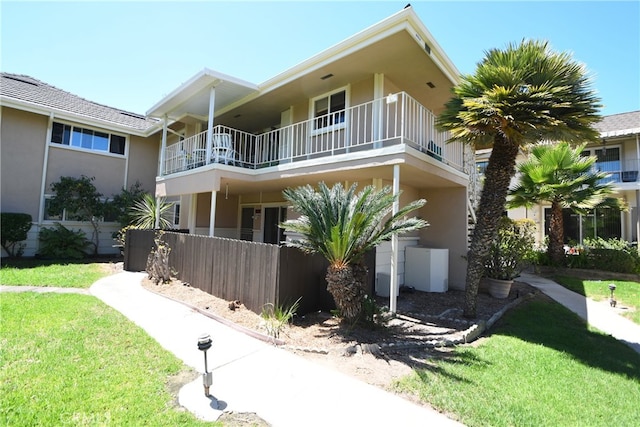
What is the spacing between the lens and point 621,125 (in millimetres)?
16891

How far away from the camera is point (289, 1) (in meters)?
8.52

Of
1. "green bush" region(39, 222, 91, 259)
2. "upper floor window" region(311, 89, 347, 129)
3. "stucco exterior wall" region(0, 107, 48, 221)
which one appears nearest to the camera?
"upper floor window" region(311, 89, 347, 129)

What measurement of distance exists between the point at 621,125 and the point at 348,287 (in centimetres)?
2100

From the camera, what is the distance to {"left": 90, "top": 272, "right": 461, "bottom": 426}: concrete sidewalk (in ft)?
10.8

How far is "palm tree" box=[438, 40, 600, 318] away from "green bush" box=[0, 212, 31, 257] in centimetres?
1711

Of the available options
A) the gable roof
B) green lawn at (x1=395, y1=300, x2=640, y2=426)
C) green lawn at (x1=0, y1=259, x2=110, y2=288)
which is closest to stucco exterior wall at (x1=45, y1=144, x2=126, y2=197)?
green lawn at (x1=0, y1=259, x2=110, y2=288)

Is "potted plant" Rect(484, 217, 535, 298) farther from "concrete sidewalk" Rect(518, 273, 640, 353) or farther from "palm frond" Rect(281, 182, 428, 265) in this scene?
"palm frond" Rect(281, 182, 428, 265)

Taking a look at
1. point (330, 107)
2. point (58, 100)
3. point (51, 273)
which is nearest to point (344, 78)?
point (330, 107)

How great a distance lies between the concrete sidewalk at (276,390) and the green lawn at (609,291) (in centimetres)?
816

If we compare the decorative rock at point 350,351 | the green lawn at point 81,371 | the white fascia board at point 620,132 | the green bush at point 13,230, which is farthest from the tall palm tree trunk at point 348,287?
the white fascia board at point 620,132

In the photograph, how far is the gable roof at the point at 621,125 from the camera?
51.0 feet

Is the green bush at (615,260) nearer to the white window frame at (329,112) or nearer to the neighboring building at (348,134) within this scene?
the neighboring building at (348,134)

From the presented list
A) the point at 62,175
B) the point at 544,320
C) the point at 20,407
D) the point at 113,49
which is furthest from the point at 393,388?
the point at 62,175

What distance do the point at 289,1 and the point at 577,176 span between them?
1258cm
